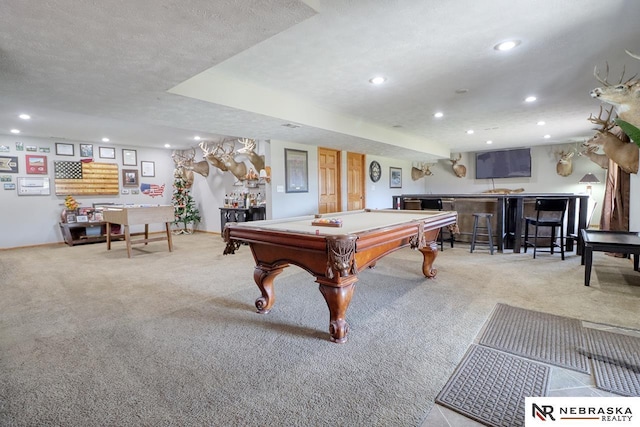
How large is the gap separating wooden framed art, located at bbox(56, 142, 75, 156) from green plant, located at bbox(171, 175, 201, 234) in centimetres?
227

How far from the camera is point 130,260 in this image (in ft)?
16.5

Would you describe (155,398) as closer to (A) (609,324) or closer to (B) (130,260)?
(A) (609,324)

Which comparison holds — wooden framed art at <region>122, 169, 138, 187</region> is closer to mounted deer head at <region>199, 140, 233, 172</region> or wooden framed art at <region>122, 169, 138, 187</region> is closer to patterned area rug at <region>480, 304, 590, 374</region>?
mounted deer head at <region>199, 140, 233, 172</region>

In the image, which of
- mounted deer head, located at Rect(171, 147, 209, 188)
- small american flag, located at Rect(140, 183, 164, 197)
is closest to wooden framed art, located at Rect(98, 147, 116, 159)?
small american flag, located at Rect(140, 183, 164, 197)

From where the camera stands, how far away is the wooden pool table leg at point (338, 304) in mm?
2176

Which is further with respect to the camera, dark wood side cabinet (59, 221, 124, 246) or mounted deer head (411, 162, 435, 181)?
mounted deer head (411, 162, 435, 181)

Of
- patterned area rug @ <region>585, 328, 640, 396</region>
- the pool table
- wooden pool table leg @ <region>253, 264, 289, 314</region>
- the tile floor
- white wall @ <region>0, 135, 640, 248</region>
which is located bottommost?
the tile floor

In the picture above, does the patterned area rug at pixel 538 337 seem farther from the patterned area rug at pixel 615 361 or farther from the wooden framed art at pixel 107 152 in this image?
the wooden framed art at pixel 107 152

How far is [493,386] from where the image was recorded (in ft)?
5.50

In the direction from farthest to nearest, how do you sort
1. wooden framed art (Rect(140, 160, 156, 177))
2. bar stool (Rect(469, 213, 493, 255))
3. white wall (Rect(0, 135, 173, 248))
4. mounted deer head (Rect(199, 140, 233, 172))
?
wooden framed art (Rect(140, 160, 156, 177))
mounted deer head (Rect(199, 140, 233, 172))
white wall (Rect(0, 135, 173, 248))
bar stool (Rect(469, 213, 493, 255))

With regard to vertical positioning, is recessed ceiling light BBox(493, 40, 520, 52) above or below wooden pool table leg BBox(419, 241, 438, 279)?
above

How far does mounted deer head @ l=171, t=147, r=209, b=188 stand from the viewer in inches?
313

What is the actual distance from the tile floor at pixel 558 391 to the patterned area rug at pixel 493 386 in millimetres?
30

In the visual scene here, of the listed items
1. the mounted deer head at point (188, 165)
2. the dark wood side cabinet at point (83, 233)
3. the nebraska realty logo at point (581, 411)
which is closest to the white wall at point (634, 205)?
the nebraska realty logo at point (581, 411)
